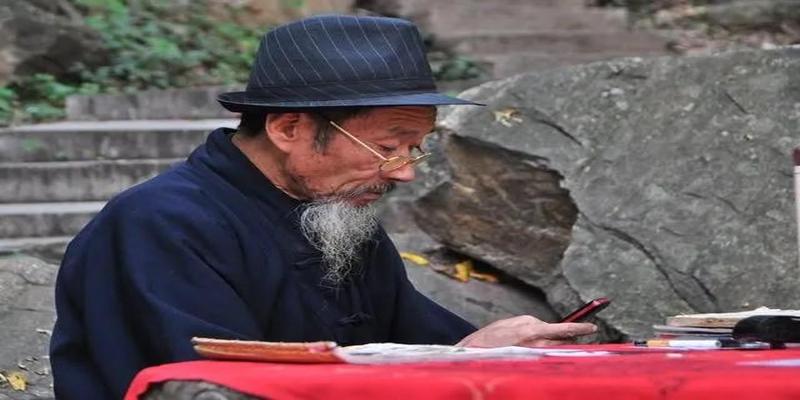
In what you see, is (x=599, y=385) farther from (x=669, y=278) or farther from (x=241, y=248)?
(x=669, y=278)

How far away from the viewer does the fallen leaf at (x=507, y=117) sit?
5543 mm

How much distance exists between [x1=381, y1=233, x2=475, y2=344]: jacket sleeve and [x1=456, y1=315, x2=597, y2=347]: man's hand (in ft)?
1.49

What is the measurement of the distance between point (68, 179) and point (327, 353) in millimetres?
4800

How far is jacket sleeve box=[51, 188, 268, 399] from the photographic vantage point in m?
2.68

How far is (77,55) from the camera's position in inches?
319

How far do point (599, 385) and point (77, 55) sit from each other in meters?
6.48

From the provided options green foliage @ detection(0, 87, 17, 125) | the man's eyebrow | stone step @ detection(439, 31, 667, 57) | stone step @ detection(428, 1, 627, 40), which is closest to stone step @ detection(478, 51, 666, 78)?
stone step @ detection(439, 31, 667, 57)

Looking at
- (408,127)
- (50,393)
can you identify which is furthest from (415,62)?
(50,393)

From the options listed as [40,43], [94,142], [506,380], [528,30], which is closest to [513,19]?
[528,30]

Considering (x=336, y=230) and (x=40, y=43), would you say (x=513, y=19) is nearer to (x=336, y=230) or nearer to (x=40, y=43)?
(x=40, y=43)

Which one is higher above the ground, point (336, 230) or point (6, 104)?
point (6, 104)

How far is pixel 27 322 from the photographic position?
5.05 metres

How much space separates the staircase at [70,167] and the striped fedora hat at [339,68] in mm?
3437

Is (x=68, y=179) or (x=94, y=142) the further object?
(x=94, y=142)
